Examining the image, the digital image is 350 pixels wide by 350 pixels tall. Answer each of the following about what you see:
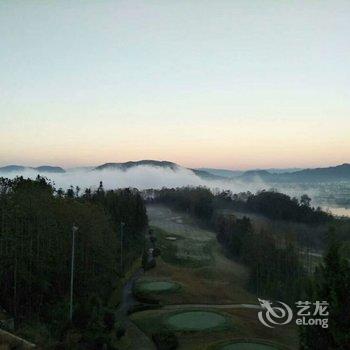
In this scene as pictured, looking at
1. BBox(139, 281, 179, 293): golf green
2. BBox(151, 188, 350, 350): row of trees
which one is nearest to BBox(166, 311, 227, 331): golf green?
BBox(151, 188, 350, 350): row of trees

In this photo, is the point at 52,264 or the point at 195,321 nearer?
the point at 195,321

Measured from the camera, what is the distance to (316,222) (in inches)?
4523

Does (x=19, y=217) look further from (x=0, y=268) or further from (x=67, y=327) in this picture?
(x=67, y=327)

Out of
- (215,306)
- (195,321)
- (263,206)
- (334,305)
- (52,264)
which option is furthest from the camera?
(263,206)

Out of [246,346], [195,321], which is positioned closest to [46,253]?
[195,321]

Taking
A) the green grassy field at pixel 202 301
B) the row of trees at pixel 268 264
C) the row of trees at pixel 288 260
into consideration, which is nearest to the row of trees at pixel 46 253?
the green grassy field at pixel 202 301

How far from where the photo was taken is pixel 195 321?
3475cm

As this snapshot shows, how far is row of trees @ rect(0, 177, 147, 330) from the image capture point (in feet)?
113

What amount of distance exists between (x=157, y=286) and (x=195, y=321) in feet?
51.5

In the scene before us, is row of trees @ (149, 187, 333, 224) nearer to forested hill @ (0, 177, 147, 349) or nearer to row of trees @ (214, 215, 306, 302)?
row of trees @ (214, 215, 306, 302)

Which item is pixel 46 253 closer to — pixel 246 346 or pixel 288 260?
pixel 246 346

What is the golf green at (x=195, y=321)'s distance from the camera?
109 ft

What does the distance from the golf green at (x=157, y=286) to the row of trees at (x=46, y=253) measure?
3.77 meters

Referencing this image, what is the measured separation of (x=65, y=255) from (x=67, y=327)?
1291 cm
